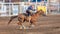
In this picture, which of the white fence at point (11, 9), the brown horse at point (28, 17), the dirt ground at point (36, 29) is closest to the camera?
the dirt ground at point (36, 29)

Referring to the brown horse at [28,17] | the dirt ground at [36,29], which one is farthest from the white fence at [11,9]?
the brown horse at [28,17]

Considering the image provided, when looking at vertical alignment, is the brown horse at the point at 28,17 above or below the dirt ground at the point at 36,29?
above

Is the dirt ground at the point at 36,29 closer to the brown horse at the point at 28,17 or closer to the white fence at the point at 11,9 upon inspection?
the brown horse at the point at 28,17

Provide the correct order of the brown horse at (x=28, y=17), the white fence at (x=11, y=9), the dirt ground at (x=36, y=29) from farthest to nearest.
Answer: the white fence at (x=11, y=9) < the brown horse at (x=28, y=17) < the dirt ground at (x=36, y=29)

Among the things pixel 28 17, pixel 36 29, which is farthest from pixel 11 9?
pixel 28 17

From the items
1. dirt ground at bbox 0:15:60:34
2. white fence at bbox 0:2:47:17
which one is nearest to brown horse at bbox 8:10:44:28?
dirt ground at bbox 0:15:60:34

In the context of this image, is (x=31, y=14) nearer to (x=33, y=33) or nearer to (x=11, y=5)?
(x=33, y=33)

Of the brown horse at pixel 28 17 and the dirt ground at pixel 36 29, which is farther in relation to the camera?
the brown horse at pixel 28 17

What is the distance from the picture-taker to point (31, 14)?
9.98m

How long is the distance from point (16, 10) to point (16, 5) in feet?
2.10

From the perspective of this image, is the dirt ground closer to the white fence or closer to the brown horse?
the brown horse

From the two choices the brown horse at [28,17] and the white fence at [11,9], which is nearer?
the brown horse at [28,17]

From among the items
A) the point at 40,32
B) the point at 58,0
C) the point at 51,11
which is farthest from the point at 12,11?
the point at 40,32

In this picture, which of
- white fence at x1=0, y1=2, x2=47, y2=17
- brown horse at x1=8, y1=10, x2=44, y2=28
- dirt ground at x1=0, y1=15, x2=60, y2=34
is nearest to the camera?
dirt ground at x1=0, y1=15, x2=60, y2=34
